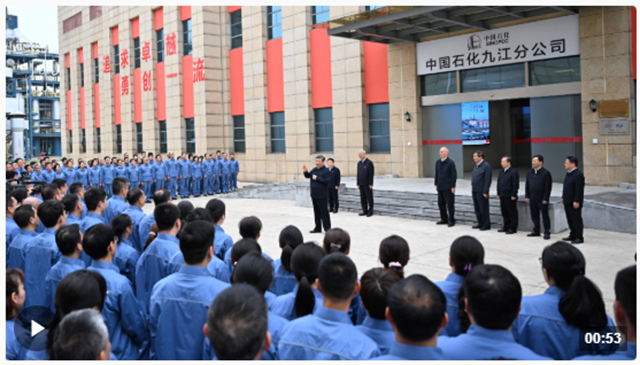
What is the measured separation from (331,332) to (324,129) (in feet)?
58.9

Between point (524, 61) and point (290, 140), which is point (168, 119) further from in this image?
point (524, 61)

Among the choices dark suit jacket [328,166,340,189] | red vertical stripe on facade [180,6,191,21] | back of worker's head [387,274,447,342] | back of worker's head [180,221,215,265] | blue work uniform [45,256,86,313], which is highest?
red vertical stripe on facade [180,6,191,21]

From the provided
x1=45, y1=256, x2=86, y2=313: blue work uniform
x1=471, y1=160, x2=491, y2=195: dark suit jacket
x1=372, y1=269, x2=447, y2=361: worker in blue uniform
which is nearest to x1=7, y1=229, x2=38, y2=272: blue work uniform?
x1=45, y1=256, x2=86, y2=313: blue work uniform

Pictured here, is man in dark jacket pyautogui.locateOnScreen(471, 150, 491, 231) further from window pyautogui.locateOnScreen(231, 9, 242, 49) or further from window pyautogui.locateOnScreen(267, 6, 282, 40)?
window pyautogui.locateOnScreen(231, 9, 242, 49)

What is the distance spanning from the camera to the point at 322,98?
20.0 metres

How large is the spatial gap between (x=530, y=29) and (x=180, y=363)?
13.9m

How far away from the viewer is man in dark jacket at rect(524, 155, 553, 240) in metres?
9.40

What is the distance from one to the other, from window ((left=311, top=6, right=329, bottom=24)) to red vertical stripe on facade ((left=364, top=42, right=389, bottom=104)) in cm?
246

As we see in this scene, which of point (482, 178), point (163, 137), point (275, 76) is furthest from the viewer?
point (163, 137)

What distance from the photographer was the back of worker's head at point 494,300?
7.93 ft

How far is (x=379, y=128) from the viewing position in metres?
18.3

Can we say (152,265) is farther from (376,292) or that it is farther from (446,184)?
(446,184)

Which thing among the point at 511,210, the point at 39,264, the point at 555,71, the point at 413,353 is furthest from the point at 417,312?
the point at 555,71

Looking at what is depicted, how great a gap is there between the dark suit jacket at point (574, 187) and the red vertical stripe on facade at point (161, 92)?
73.7 ft
